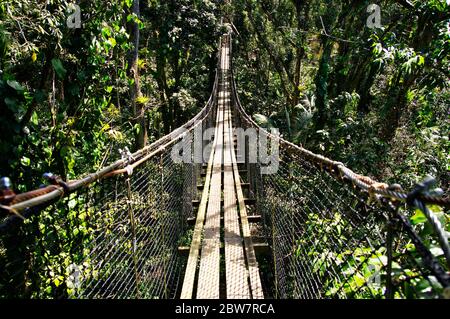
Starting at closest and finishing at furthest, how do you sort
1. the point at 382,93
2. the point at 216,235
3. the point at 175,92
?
1. the point at 216,235
2. the point at 382,93
3. the point at 175,92

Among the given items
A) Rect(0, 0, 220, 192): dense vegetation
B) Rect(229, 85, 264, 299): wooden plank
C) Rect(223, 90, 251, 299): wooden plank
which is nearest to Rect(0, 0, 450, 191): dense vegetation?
Rect(0, 0, 220, 192): dense vegetation

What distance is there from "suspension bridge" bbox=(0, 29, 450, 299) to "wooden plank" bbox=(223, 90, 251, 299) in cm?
1

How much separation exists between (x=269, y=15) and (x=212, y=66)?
2.70 meters

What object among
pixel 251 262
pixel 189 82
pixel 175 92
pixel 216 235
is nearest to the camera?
pixel 251 262

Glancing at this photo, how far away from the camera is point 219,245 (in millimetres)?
2559

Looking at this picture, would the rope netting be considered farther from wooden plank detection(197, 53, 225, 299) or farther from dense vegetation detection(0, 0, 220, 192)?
dense vegetation detection(0, 0, 220, 192)

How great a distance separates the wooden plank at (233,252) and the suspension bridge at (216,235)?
0.5 inches

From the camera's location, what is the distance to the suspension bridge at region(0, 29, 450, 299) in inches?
29.4

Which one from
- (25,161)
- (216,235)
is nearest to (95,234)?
(25,161)

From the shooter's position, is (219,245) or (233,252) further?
(219,245)

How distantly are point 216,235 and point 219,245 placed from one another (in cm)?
13

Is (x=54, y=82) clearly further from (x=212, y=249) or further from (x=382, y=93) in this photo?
(x=382, y=93)
